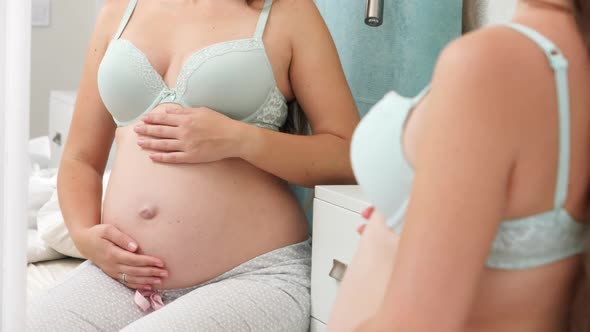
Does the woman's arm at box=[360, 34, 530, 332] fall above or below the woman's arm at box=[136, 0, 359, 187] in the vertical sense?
above

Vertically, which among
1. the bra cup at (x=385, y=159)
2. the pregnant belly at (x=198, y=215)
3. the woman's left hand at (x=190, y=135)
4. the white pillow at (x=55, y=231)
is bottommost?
the white pillow at (x=55, y=231)

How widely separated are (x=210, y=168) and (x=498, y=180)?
2.71 feet

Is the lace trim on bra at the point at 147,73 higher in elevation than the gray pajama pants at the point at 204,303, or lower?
higher

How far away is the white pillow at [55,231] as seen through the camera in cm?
182

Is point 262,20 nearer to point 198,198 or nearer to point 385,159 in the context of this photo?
point 198,198

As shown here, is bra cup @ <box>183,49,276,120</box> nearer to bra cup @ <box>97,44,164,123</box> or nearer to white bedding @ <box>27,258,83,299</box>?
bra cup @ <box>97,44,164,123</box>

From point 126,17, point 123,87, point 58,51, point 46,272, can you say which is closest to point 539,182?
point 123,87

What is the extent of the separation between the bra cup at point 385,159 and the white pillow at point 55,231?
3.94 feet

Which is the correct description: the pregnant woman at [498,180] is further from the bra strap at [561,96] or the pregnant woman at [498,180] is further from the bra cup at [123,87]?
the bra cup at [123,87]

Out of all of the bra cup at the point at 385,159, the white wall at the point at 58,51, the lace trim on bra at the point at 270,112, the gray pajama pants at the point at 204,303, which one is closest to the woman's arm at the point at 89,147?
the gray pajama pants at the point at 204,303

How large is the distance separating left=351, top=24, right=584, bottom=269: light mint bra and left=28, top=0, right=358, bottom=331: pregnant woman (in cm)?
60

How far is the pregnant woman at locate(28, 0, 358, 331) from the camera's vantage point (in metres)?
1.33

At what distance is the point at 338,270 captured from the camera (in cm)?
132

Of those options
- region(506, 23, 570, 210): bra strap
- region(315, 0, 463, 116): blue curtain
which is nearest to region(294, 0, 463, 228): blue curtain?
region(315, 0, 463, 116): blue curtain
